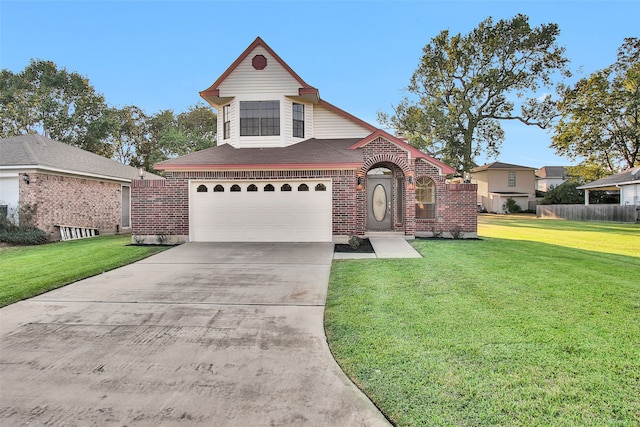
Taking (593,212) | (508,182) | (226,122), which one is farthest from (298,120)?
(508,182)

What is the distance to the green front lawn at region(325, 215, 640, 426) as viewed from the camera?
2906 mm

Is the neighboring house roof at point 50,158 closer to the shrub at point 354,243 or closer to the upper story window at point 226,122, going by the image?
the upper story window at point 226,122

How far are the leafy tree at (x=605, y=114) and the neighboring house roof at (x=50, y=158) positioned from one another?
35760 millimetres

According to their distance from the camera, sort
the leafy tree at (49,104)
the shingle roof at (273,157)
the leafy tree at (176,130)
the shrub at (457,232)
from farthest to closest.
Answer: the leafy tree at (176,130) → the leafy tree at (49,104) → the shrub at (457,232) → the shingle roof at (273,157)

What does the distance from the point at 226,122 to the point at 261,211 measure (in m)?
5.50

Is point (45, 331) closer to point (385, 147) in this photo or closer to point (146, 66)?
point (385, 147)

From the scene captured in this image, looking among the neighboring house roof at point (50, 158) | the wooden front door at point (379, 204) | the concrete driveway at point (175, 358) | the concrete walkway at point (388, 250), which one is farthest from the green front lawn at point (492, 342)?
the neighboring house roof at point (50, 158)

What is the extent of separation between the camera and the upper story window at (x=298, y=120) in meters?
15.7

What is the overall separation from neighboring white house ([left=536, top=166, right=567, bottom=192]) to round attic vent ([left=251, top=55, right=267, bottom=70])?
56.4m

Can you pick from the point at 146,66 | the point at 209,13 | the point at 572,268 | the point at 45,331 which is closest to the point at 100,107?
the point at 146,66

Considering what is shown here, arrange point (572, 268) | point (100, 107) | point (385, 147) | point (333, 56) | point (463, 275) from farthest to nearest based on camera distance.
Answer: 1. point (100, 107)
2. point (333, 56)
3. point (385, 147)
4. point (572, 268)
5. point (463, 275)

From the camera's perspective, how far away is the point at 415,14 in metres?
16.6

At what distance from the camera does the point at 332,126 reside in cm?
1647

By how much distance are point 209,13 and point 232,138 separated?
5174mm
